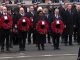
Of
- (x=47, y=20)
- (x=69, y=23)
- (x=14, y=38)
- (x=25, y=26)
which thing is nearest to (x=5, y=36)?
(x=25, y=26)

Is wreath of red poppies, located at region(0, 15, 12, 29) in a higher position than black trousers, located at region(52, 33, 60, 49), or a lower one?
higher

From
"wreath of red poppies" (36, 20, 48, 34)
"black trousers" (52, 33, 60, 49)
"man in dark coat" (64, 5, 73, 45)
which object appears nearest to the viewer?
"wreath of red poppies" (36, 20, 48, 34)

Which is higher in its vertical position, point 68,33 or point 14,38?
point 68,33

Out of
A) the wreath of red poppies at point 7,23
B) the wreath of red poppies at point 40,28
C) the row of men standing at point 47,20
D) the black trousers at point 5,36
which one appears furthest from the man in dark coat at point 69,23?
the wreath of red poppies at point 7,23

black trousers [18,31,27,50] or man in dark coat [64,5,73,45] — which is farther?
man in dark coat [64,5,73,45]

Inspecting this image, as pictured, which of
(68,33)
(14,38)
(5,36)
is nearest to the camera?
(5,36)

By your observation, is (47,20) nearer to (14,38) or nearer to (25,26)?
(25,26)

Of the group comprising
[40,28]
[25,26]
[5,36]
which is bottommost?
[5,36]

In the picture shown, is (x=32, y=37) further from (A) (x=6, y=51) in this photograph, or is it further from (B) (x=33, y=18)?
(A) (x=6, y=51)

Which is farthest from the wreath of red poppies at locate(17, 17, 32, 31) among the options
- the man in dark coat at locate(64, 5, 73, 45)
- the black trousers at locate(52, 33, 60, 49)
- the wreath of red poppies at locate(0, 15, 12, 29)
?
the man in dark coat at locate(64, 5, 73, 45)

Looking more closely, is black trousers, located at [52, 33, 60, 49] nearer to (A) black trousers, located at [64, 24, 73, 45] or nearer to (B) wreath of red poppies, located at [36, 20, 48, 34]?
(B) wreath of red poppies, located at [36, 20, 48, 34]

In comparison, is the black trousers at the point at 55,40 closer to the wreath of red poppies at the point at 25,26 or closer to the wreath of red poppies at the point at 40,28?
the wreath of red poppies at the point at 40,28

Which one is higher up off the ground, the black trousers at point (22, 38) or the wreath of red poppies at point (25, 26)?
the wreath of red poppies at point (25, 26)

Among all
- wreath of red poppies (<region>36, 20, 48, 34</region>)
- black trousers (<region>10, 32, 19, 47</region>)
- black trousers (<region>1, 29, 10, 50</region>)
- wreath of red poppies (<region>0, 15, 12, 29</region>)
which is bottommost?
black trousers (<region>10, 32, 19, 47</region>)
